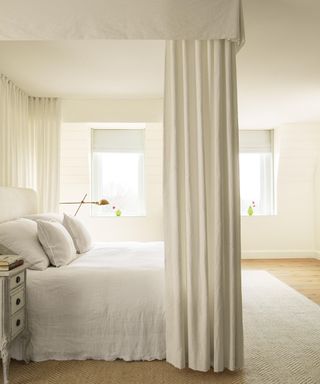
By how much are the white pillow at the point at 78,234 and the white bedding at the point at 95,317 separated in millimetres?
874

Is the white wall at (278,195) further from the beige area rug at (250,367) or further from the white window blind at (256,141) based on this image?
the beige area rug at (250,367)

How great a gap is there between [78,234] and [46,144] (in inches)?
72.6

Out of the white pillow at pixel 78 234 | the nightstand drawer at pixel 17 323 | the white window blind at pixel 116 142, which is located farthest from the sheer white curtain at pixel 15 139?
the nightstand drawer at pixel 17 323

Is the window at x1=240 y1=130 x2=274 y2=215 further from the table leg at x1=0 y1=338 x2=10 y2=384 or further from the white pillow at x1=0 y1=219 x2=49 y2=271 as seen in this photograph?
the table leg at x1=0 y1=338 x2=10 y2=384

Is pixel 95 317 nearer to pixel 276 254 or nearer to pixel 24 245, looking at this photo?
pixel 24 245

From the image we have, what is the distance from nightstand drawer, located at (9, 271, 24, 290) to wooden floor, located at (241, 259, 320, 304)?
303 centimetres

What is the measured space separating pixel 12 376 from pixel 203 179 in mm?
1717

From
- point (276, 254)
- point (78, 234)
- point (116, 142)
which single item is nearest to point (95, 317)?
point (78, 234)

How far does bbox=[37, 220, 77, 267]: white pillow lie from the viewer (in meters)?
2.72

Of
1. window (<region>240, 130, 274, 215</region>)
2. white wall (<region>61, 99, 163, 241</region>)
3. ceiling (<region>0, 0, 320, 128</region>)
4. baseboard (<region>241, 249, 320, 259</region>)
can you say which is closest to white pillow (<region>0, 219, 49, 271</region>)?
ceiling (<region>0, 0, 320, 128</region>)

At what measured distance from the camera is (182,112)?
2.32 m

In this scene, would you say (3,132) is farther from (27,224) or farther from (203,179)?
Answer: (203,179)

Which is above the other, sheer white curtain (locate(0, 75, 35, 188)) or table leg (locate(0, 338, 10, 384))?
sheer white curtain (locate(0, 75, 35, 188))

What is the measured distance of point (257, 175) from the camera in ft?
22.5
